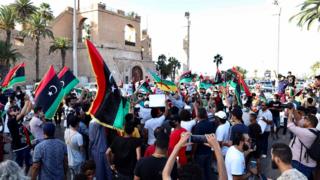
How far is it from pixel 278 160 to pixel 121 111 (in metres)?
2.73

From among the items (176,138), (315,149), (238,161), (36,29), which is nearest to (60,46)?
(36,29)

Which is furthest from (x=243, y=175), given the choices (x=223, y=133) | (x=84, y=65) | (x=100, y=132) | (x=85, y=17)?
(x=85, y=17)

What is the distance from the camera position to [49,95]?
761 cm

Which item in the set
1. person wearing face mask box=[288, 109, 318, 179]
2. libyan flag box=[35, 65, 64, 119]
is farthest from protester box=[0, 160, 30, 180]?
libyan flag box=[35, 65, 64, 119]

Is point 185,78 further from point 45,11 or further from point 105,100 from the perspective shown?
point 45,11

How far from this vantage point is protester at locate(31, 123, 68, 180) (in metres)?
5.01

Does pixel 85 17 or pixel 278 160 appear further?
pixel 85 17

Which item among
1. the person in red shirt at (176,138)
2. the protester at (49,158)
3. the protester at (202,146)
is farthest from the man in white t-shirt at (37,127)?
the protester at (202,146)

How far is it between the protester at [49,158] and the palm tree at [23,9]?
Answer: 4223 centimetres

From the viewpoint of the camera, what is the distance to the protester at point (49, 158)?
16.4 ft

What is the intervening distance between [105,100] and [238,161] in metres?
2.20

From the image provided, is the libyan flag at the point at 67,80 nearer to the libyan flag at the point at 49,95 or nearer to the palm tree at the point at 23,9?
the libyan flag at the point at 49,95

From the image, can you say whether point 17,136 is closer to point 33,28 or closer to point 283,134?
point 283,134

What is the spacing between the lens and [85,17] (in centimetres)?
5841
